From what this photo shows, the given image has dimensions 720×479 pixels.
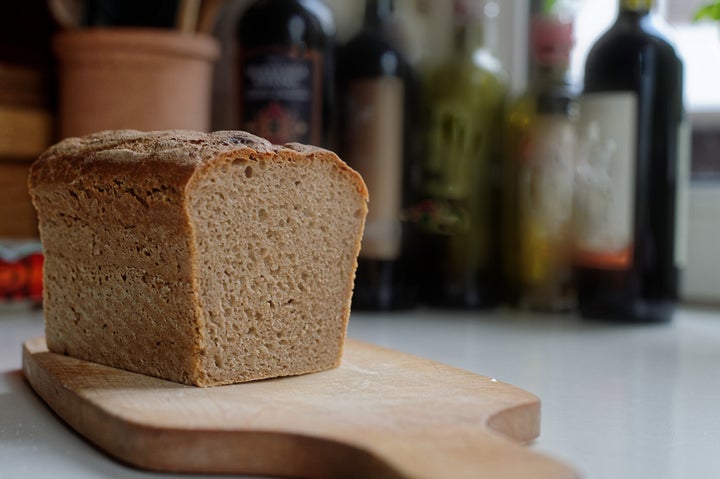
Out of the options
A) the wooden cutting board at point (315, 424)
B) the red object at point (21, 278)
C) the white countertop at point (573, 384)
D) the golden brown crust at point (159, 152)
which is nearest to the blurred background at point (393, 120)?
the red object at point (21, 278)

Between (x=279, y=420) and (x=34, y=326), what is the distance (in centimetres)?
84

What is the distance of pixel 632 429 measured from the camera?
78cm

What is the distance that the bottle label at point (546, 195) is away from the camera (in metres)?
1.61

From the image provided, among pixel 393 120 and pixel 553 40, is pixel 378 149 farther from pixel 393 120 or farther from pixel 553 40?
pixel 553 40

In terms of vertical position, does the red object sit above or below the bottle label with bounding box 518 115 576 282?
below

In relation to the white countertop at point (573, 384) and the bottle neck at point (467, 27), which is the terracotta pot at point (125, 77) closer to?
the white countertop at point (573, 384)

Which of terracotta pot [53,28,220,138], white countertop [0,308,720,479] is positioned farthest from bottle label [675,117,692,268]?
terracotta pot [53,28,220,138]

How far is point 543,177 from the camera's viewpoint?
163 cm

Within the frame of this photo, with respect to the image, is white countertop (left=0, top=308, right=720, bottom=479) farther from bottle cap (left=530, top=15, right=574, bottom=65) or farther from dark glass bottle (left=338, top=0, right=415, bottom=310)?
bottle cap (left=530, top=15, right=574, bottom=65)

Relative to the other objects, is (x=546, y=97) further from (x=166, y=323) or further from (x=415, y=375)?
(x=166, y=323)

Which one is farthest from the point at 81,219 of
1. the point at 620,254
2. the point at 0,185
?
the point at 620,254

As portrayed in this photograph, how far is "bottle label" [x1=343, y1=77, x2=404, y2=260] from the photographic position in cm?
156

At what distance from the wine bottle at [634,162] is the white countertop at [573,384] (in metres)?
0.08

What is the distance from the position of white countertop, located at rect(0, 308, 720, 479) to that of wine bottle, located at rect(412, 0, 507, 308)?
0.09 meters
